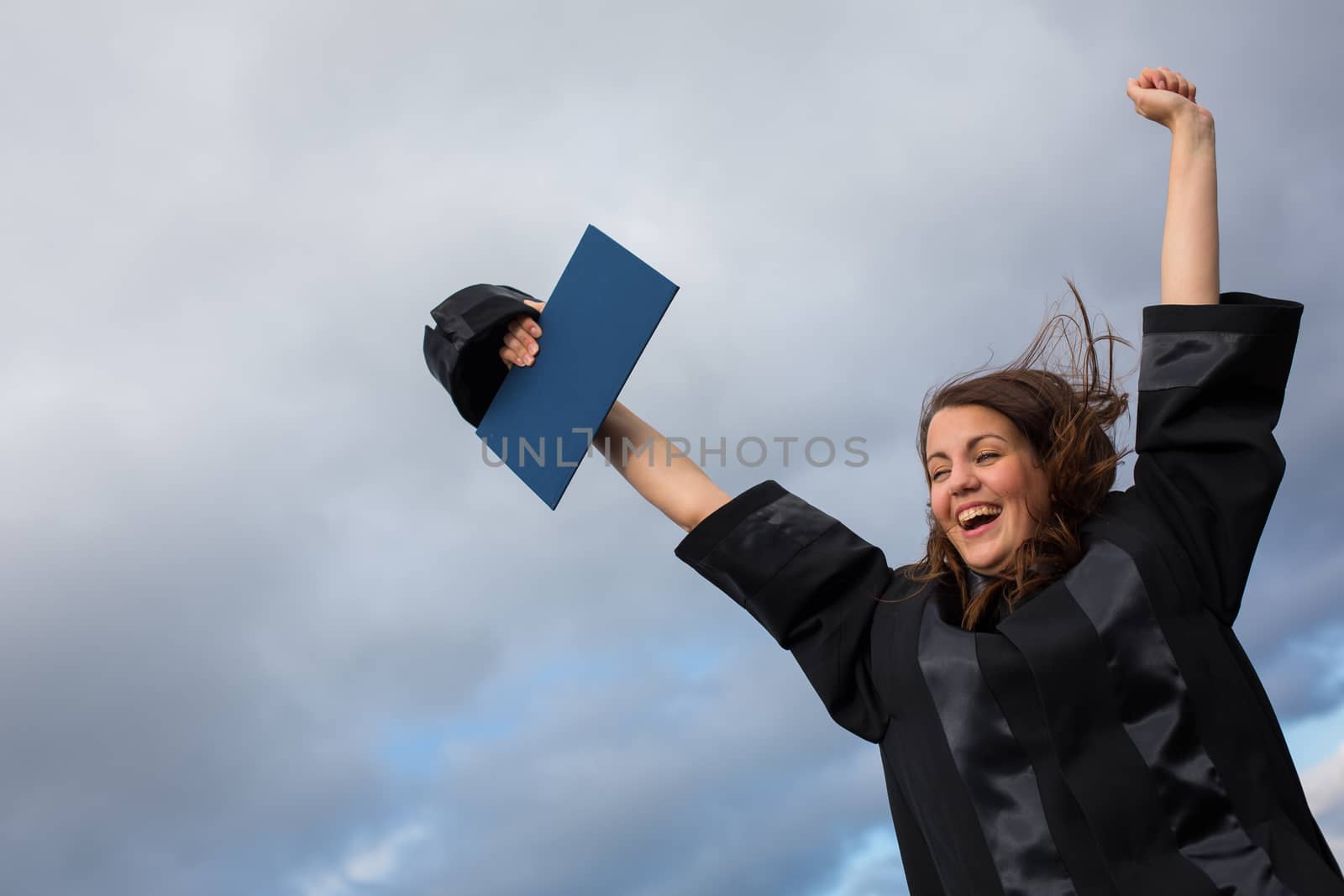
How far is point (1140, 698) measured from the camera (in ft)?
6.86

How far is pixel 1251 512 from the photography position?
7.17ft

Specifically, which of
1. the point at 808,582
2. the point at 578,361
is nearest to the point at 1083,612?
the point at 808,582

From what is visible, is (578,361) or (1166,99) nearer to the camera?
(1166,99)

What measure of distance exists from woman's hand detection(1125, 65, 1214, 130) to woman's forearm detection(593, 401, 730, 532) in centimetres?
120

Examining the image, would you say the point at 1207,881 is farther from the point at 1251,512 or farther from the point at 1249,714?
the point at 1251,512

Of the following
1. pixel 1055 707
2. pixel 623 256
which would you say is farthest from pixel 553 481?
pixel 1055 707

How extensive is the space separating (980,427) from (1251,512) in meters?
0.52

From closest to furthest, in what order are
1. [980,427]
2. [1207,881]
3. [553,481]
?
[1207,881]
[980,427]
[553,481]

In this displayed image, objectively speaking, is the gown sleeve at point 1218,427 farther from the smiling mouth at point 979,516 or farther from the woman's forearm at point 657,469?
the woman's forearm at point 657,469

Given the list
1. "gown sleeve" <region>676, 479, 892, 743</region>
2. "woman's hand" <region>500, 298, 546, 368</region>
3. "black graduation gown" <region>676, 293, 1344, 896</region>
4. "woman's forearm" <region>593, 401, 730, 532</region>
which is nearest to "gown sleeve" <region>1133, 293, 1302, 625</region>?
"black graduation gown" <region>676, 293, 1344, 896</region>

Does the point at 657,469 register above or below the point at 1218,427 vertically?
above

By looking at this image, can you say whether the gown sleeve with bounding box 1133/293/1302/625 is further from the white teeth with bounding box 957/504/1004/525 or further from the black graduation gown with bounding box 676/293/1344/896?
the white teeth with bounding box 957/504/1004/525

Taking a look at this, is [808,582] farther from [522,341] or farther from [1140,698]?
[522,341]

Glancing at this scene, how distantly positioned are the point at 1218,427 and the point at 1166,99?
686 mm
